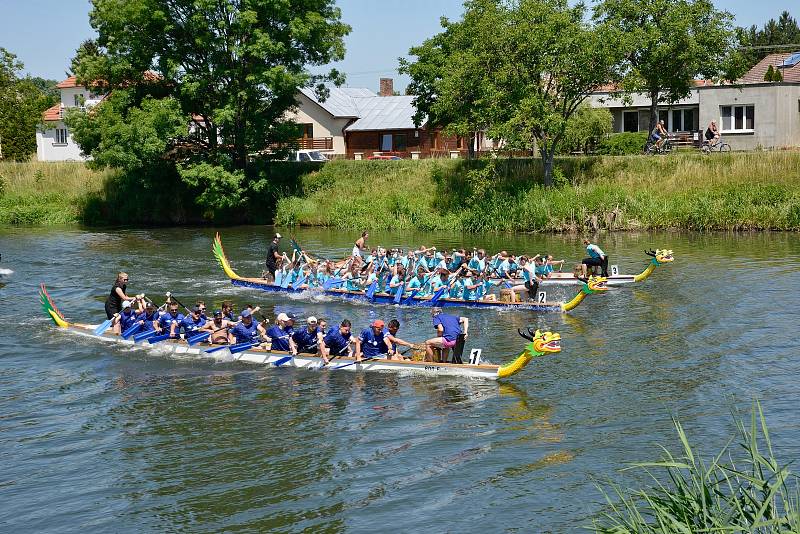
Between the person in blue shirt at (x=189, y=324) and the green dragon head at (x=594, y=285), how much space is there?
10.1 meters

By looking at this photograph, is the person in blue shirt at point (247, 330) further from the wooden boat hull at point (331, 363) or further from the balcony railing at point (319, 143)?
the balcony railing at point (319, 143)

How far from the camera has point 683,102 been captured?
53.4 metres

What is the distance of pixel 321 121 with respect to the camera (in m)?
64.8

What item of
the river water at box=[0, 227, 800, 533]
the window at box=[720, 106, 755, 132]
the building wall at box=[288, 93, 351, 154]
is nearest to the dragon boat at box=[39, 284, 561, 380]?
the river water at box=[0, 227, 800, 533]

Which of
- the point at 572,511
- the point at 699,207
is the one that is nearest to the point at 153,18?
the point at 699,207

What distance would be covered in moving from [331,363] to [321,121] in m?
48.0

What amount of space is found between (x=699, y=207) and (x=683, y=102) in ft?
57.3

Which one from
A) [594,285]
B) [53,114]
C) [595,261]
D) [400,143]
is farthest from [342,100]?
[594,285]

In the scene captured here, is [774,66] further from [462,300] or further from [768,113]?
[462,300]

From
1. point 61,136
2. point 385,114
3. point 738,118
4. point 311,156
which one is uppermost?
point 385,114

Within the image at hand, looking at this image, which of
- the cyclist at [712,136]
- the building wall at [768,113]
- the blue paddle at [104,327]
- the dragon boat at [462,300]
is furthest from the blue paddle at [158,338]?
the building wall at [768,113]

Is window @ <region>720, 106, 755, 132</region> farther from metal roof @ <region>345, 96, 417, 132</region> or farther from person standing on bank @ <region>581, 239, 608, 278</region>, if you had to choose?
person standing on bank @ <region>581, 239, 608, 278</region>

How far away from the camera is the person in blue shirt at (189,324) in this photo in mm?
20562

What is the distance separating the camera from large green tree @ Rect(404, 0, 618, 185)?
37906 millimetres
